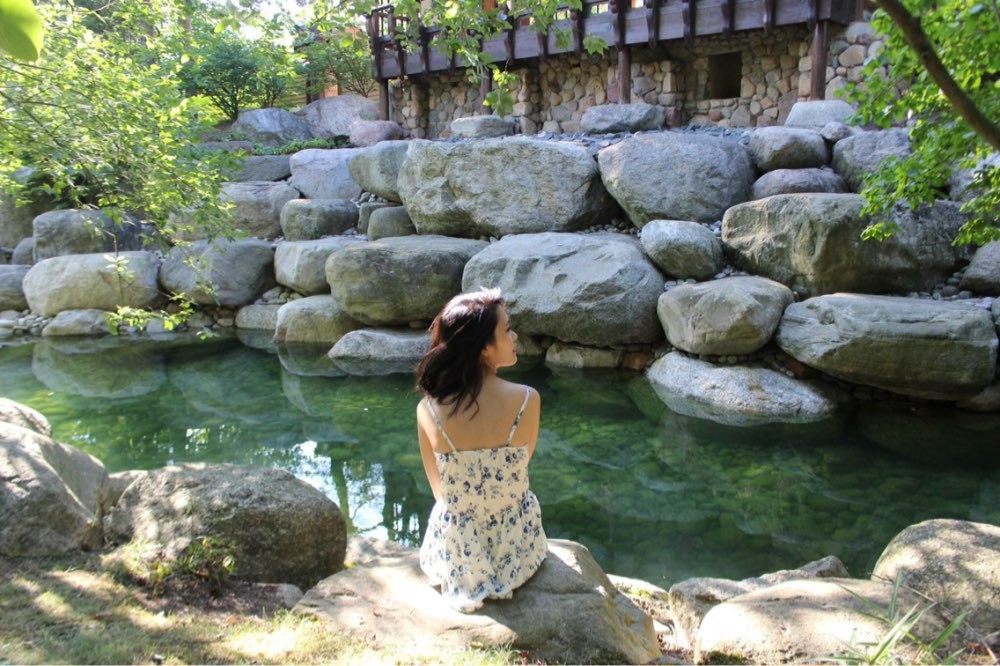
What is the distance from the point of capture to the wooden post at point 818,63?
12164 millimetres

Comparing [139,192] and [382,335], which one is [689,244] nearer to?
[382,335]

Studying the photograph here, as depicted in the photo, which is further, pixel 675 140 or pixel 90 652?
pixel 675 140

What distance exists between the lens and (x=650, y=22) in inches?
528

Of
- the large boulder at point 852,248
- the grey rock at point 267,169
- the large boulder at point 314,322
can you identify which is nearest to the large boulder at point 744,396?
the large boulder at point 852,248

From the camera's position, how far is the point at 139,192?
15.8 ft

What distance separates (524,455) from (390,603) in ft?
2.38

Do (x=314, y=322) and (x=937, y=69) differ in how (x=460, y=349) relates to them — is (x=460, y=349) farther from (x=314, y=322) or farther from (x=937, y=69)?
(x=314, y=322)

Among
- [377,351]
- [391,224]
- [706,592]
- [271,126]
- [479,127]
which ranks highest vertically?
[271,126]

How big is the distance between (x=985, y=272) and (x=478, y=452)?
723cm

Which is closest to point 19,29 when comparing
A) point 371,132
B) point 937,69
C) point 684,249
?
point 937,69

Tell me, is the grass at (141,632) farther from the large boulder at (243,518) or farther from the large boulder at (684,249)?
the large boulder at (684,249)

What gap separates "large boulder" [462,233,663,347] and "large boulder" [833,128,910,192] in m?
2.90

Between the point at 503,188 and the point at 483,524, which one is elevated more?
the point at 503,188

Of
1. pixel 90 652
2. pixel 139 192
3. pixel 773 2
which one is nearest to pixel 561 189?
pixel 773 2
